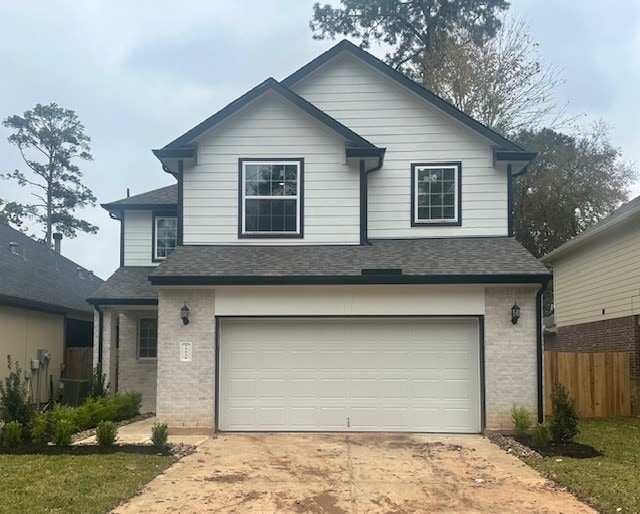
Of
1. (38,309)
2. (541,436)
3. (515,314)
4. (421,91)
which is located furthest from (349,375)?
(38,309)

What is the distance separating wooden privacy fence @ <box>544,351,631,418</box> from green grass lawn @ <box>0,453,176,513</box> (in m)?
10.2

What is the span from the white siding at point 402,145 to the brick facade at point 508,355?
2048 mm

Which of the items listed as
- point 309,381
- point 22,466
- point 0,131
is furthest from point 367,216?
point 0,131

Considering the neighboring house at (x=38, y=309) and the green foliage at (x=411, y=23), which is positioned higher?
the green foliage at (x=411, y=23)

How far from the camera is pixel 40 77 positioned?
31.4 metres

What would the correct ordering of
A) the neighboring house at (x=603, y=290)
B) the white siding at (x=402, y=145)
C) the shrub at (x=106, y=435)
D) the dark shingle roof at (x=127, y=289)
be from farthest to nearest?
the neighboring house at (x=603, y=290) → the dark shingle roof at (x=127, y=289) → the white siding at (x=402, y=145) → the shrub at (x=106, y=435)

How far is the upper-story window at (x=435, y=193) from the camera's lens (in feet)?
44.9

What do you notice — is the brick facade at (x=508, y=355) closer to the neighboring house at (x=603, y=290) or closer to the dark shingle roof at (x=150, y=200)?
the neighboring house at (x=603, y=290)

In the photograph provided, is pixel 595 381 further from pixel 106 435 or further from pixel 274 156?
pixel 106 435

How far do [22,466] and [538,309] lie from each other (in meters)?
8.67

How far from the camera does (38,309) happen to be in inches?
677

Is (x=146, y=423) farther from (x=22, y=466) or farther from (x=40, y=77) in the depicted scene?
(x=40, y=77)

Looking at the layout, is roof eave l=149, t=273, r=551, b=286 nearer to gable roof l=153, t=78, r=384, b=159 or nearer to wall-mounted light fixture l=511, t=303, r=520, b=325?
wall-mounted light fixture l=511, t=303, r=520, b=325

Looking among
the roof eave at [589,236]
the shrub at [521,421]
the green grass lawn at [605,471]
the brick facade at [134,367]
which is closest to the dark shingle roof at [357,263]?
the shrub at [521,421]
